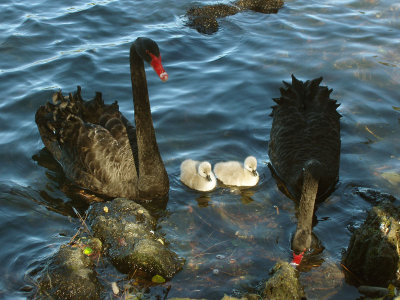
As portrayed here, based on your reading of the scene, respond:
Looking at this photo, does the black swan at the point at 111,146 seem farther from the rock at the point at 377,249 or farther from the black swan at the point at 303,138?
the rock at the point at 377,249

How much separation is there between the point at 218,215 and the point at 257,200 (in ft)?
1.82

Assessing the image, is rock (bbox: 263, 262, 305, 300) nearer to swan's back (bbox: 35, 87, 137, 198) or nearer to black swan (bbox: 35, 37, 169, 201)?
black swan (bbox: 35, 37, 169, 201)

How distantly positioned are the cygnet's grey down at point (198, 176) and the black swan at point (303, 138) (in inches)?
36.4

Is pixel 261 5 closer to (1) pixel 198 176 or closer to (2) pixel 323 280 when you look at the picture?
(1) pixel 198 176

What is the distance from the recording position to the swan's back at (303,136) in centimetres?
599

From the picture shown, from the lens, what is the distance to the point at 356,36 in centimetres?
991

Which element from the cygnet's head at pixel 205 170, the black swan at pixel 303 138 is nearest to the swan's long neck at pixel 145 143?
the cygnet's head at pixel 205 170

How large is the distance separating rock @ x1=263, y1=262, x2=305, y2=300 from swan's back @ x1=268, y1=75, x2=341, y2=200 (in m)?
1.65

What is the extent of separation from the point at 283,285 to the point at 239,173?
1928 millimetres

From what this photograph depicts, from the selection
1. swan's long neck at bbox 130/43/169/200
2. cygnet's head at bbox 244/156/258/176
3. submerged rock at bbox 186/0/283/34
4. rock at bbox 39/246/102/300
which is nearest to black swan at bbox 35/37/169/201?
swan's long neck at bbox 130/43/169/200

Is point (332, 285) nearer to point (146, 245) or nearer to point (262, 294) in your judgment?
point (262, 294)

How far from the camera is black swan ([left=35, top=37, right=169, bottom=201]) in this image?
5473mm

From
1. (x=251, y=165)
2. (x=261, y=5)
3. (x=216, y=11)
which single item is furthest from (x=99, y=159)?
(x=261, y=5)

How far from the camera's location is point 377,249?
444 centimetres
